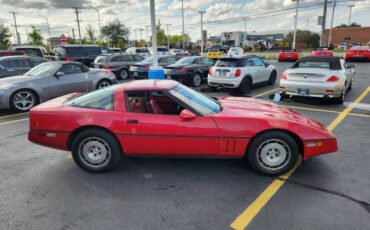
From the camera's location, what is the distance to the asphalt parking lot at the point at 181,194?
2.99 metres

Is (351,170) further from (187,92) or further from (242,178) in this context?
(187,92)

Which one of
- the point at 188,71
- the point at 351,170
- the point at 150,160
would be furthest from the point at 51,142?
the point at 188,71

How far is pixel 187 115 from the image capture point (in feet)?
12.3

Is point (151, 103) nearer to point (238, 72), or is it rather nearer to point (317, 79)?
point (317, 79)

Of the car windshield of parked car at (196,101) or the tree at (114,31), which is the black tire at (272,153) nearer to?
the car windshield of parked car at (196,101)

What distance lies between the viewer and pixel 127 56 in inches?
643

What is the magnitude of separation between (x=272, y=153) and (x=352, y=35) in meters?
83.5

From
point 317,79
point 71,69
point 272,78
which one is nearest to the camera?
point 317,79

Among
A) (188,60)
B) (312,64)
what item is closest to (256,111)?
(312,64)

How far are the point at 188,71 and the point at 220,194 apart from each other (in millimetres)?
9296

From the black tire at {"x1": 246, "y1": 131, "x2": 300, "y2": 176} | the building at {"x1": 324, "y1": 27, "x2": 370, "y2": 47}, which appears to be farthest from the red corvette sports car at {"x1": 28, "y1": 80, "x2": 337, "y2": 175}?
the building at {"x1": 324, "y1": 27, "x2": 370, "y2": 47}

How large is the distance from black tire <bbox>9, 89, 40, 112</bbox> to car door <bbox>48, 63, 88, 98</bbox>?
501 mm

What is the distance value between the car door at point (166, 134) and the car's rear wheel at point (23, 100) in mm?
5590

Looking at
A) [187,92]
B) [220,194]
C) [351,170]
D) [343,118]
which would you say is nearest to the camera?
[220,194]
